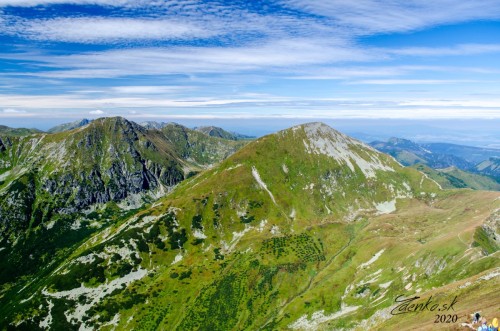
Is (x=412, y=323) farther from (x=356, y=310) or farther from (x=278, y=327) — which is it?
(x=278, y=327)

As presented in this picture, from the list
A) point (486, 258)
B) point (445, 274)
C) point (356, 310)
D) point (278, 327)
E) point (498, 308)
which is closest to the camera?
point (498, 308)

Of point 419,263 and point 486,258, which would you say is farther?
point 419,263

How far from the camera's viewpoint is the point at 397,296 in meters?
175

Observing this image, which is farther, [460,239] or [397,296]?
[460,239]

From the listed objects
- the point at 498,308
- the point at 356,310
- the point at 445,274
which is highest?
the point at 498,308

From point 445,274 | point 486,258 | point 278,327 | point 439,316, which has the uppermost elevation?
point 439,316

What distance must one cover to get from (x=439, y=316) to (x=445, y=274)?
9609cm

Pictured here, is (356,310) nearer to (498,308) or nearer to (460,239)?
(460,239)

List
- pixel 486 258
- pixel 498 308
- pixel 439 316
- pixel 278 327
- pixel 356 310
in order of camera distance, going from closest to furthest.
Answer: pixel 498 308
pixel 439 316
pixel 486 258
pixel 356 310
pixel 278 327

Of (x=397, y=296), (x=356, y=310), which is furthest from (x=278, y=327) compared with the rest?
(x=397, y=296)

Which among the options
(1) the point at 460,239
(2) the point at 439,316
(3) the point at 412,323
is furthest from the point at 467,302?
(1) the point at 460,239

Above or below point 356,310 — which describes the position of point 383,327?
above

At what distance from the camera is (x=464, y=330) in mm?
65750

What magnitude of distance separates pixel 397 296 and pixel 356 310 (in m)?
24.4
